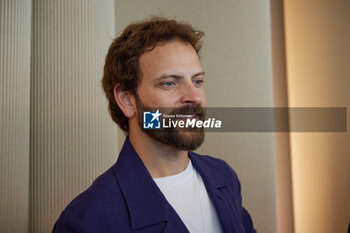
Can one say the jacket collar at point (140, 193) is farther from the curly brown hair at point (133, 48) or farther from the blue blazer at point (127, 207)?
the curly brown hair at point (133, 48)

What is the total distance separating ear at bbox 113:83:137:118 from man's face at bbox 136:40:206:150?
0.05 metres

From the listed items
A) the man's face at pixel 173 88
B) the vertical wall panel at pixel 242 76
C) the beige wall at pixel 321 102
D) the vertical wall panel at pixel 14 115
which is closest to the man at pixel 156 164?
the man's face at pixel 173 88

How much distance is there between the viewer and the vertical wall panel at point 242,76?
189 cm

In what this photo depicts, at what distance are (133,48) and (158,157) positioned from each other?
367mm

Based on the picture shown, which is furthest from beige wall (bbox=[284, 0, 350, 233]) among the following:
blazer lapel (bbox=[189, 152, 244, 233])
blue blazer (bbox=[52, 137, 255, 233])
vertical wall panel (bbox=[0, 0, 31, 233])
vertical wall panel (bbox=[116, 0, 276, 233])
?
vertical wall panel (bbox=[0, 0, 31, 233])

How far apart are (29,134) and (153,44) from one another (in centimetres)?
69

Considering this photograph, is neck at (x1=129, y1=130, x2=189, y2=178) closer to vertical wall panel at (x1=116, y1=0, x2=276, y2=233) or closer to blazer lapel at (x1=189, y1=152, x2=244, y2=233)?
blazer lapel at (x1=189, y1=152, x2=244, y2=233)

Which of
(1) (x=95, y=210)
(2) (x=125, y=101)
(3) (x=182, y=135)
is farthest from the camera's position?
(2) (x=125, y=101)

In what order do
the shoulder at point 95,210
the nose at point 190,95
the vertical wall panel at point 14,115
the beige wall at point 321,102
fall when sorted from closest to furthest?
the shoulder at point 95,210
the nose at point 190,95
the vertical wall panel at point 14,115
the beige wall at point 321,102

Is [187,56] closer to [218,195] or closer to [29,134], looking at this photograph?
[218,195]

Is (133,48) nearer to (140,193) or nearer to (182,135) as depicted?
(182,135)

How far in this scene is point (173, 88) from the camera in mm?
1026

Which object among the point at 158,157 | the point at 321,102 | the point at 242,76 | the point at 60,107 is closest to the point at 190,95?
the point at 158,157

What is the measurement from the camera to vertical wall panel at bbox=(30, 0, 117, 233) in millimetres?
1384
